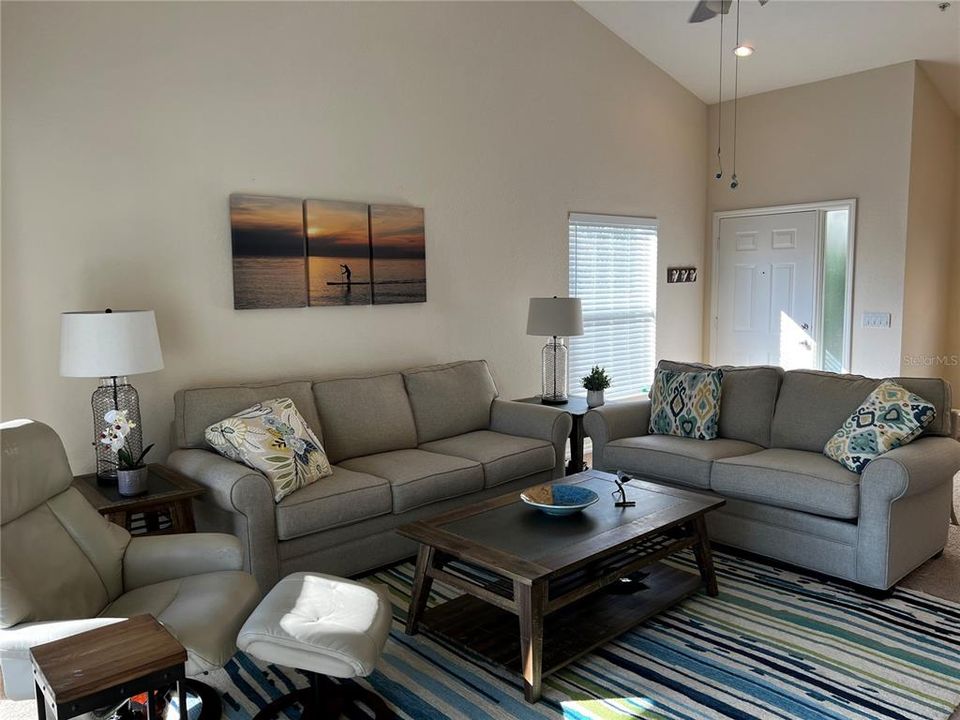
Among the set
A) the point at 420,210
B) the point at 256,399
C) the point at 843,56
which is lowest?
the point at 256,399

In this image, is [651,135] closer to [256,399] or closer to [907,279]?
[907,279]

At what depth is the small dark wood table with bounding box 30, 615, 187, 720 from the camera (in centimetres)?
174

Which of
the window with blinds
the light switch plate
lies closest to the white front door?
the light switch plate

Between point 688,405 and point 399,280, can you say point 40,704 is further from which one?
point 688,405

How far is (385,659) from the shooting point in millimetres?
2826

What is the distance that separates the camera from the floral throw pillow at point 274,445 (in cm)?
334

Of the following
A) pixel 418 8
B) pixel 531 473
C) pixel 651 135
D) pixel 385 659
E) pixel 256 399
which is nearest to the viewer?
pixel 385 659

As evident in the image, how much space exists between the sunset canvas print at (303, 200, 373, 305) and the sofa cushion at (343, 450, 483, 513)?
1.01m

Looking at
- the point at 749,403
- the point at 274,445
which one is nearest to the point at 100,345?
the point at 274,445

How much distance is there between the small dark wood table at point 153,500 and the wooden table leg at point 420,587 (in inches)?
40.2

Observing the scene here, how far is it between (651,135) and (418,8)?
2476 millimetres

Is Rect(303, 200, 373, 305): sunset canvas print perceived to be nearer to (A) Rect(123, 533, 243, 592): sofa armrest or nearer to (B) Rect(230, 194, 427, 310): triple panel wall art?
(B) Rect(230, 194, 427, 310): triple panel wall art

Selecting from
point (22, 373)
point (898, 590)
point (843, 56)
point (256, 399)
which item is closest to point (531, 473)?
point (256, 399)

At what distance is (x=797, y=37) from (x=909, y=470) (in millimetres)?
3629
